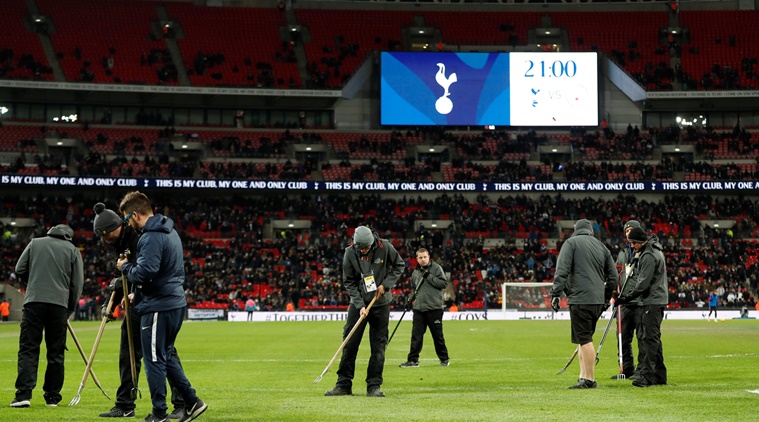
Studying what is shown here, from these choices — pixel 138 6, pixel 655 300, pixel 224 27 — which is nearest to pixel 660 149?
pixel 224 27

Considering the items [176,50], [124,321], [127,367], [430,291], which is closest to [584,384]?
[127,367]

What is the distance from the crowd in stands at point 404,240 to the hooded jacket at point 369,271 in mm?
38362

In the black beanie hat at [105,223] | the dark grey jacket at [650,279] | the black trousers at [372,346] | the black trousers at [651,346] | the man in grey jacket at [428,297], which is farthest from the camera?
the man in grey jacket at [428,297]

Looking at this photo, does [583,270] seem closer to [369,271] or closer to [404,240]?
[369,271]

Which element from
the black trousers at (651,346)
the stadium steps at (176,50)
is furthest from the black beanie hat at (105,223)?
the stadium steps at (176,50)

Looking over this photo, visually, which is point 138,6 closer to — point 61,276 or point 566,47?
point 566,47

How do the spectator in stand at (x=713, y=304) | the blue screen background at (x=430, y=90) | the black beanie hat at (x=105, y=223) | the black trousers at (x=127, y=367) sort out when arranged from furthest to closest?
the blue screen background at (x=430, y=90)
the spectator in stand at (x=713, y=304)
the black trousers at (x=127, y=367)
the black beanie hat at (x=105, y=223)

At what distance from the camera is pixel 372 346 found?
41.3 ft

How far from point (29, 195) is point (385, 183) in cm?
2331

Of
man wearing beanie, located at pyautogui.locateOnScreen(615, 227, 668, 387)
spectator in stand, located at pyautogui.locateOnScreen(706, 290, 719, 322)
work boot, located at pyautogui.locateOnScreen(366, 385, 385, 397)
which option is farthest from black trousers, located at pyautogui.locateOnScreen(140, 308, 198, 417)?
spectator in stand, located at pyautogui.locateOnScreen(706, 290, 719, 322)

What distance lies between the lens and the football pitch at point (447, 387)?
33.5 ft

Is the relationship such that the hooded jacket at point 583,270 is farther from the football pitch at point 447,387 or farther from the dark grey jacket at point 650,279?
the football pitch at point 447,387

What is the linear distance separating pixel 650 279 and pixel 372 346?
13.8 feet

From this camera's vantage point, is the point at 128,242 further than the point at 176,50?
No
